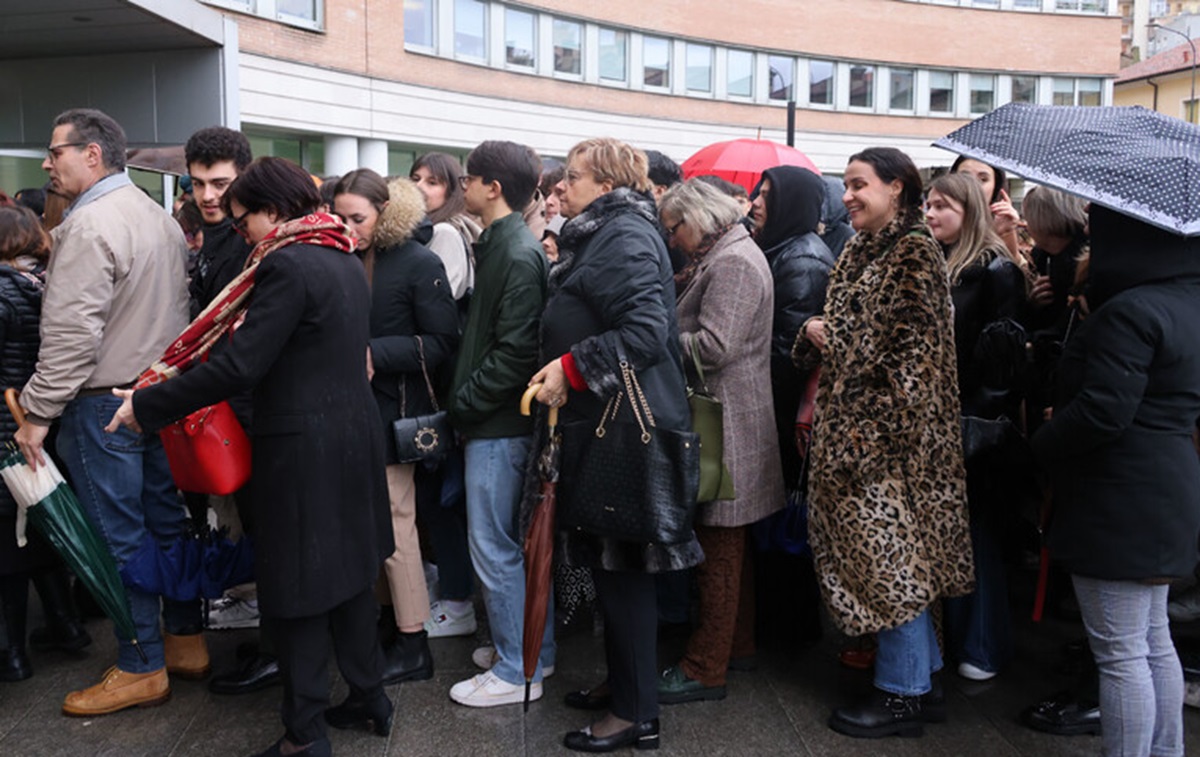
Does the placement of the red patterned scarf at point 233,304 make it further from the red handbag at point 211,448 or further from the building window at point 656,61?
the building window at point 656,61

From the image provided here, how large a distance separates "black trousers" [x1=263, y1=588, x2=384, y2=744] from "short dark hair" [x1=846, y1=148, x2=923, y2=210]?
235cm

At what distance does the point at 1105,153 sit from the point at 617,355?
1.56 meters

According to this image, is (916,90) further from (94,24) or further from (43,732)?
(43,732)

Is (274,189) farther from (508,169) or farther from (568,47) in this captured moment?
(568,47)

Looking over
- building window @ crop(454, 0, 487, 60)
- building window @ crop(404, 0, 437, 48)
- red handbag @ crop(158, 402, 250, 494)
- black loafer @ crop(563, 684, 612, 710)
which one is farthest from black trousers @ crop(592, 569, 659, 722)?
building window @ crop(454, 0, 487, 60)

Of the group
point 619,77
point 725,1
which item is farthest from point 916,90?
point 619,77

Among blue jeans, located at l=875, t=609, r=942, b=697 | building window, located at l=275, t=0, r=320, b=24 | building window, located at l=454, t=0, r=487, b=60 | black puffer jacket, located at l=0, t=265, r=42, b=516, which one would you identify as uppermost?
building window, located at l=454, t=0, r=487, b=60

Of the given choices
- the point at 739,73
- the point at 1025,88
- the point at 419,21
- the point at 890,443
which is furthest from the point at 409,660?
the point at 1025,88

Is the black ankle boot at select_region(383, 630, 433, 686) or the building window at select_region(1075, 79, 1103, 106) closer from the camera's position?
the black ankle boot at select_region(383, 630, 433, 686)

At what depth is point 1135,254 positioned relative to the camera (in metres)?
3.08

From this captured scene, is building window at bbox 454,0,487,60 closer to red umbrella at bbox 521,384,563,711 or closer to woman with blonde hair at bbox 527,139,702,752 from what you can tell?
woman with blonde hair at bbox 527,139,702,752

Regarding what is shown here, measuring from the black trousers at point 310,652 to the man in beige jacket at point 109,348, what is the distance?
956 millimetres

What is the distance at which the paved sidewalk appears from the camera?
3711 mm

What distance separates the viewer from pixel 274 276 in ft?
10.5
